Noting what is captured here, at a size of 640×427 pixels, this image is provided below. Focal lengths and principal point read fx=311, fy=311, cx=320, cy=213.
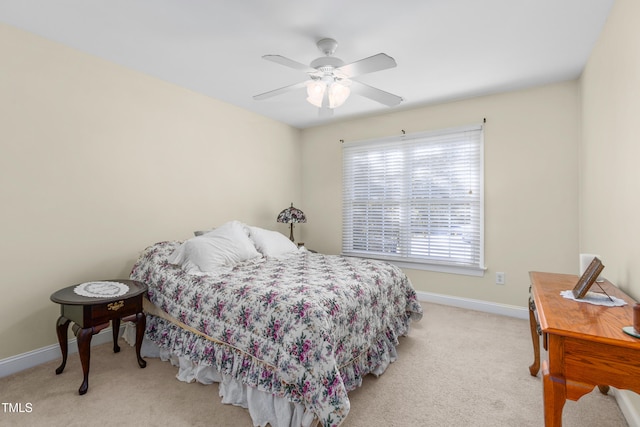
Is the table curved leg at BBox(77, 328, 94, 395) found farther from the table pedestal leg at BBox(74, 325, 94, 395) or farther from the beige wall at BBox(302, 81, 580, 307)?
the beige wall at BBox(302, 81, 580, 307)

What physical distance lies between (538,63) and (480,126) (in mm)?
856

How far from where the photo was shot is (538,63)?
2709mm

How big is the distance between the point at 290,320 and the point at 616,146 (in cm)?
233

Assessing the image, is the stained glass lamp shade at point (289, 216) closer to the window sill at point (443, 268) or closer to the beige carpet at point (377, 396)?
the window sill at point (443, 268)

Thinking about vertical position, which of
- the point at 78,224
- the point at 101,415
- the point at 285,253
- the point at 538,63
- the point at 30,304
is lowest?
the point at 101,415

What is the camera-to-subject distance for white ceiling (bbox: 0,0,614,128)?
6.51ft

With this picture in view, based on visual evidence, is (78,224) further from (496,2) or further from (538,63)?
(538,63)

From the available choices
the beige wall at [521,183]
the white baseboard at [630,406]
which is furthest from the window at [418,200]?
the white baseboard at [630,406]

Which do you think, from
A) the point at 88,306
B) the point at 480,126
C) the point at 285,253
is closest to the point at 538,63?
the point at 480,126

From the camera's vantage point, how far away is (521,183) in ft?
10.9

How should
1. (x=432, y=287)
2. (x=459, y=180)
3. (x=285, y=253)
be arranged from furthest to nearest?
(x=432, y=287) → (x=459, y=180) → (x=285, y=253)

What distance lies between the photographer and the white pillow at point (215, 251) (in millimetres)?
2533

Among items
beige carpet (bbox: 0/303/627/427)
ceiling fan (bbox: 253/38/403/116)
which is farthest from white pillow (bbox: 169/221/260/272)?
ceiling fan (bbox: 253/38/403/116)

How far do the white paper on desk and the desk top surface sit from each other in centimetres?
3
